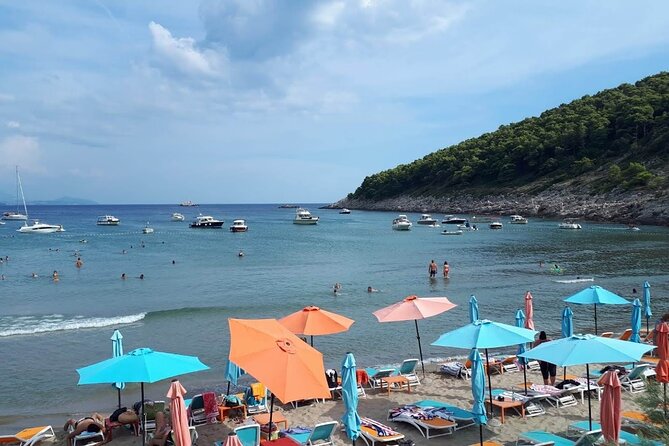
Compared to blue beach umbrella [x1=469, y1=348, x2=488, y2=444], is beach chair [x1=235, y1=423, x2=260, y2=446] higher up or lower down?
lower down

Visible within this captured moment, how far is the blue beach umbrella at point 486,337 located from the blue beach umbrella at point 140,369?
518 cm

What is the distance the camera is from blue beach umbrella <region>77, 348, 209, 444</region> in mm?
9359

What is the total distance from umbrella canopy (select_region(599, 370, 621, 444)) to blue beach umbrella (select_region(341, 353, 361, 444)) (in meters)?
4.10

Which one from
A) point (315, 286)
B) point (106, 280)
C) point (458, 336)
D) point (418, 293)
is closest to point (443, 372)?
point (458, 336)

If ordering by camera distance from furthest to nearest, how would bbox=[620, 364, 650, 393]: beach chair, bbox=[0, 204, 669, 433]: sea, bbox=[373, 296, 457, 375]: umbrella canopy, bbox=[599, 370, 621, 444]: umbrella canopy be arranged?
bbox=[0, 204, 669, 433]: sea → bbox=[373, 296, 457, 375]: umbrella canopy → bbox=[620, 364, 650, 393]: beach chair → bbox=[599, 370, 621, 444]: umbrella canopy

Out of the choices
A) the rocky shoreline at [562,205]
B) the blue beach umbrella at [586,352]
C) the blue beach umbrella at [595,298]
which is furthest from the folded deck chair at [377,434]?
the rocky shoreline at [562,205]

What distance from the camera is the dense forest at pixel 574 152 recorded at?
94.1 metres

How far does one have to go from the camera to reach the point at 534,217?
98.1 metres

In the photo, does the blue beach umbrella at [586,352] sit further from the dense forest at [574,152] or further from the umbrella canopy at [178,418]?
the dense forest at [574,152]

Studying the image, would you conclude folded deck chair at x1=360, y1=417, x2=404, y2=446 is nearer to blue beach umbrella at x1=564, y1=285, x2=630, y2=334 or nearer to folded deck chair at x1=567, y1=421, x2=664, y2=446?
folded deck chair at x1=567, y1=421, x2=664, y2=446

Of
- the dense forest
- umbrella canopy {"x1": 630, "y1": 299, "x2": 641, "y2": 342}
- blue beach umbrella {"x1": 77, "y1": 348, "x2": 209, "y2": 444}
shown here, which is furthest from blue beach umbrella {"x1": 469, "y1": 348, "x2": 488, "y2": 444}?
the dense forest

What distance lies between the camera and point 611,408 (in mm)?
8539

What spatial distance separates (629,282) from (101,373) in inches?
1234

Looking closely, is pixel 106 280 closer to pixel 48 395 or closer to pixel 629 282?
pixel 48 395
